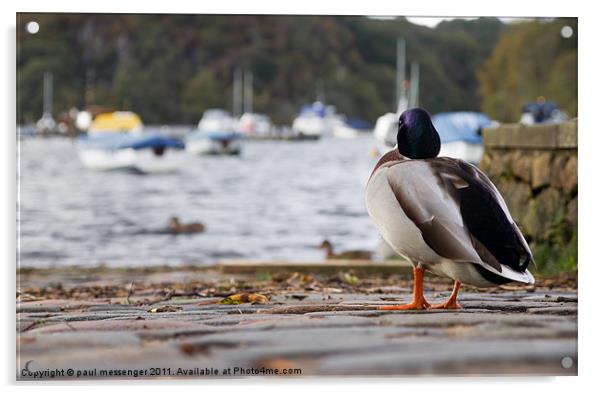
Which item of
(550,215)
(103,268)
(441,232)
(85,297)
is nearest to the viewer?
(441,232)

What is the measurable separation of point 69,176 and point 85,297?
102 inches

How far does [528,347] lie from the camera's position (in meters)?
4.36

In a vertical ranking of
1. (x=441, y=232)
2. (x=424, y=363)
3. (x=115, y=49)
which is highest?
(x=115, y=49)

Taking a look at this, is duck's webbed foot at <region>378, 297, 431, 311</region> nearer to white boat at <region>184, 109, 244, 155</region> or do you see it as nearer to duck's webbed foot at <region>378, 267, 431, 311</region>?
duck's webbed foot at <region>378, 267, 431, 311</region>

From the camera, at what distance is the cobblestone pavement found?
429cm

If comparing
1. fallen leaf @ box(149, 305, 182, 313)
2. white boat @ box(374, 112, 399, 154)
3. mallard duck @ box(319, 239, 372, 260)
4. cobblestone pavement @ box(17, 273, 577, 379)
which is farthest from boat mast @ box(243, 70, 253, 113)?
cobblestone pavement @ box(17, 273, 577, 379)

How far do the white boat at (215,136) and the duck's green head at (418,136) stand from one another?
3.36m

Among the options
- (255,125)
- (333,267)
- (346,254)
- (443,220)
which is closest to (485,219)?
(443,220)

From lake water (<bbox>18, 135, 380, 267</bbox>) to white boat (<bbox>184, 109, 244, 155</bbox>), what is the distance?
126 mm

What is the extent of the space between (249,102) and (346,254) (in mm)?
1781

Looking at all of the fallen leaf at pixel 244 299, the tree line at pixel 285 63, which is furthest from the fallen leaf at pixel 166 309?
the tree line at pixel 285 63

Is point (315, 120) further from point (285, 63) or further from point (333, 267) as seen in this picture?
point (333, 267)

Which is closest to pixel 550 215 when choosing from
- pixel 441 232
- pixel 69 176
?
pixel 441 232

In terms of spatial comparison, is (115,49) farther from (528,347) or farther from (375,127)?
(528,347)
